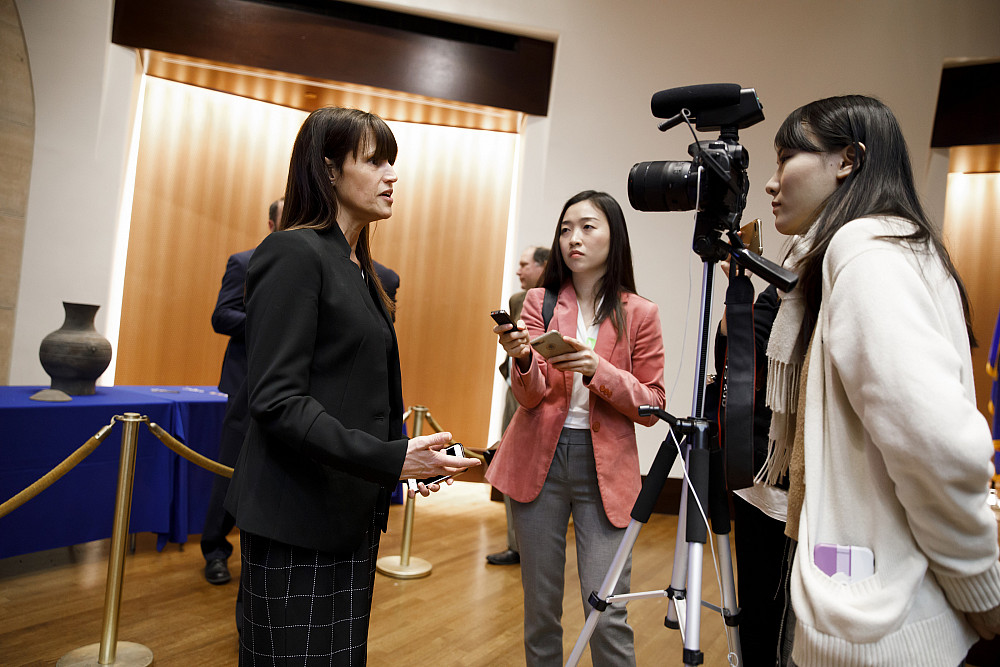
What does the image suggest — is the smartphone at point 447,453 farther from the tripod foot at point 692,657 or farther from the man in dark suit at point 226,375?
the man in dark suit at point 226,375

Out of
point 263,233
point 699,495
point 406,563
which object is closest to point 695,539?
point 699,495

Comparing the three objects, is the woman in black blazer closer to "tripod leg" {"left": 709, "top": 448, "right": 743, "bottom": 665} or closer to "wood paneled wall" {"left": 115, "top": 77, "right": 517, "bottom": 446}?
"tripod leg" {"left": 709, "top": 448, "right": 743, "bottom": 665}

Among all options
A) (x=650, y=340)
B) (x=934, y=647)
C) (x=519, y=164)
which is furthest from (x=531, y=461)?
(x=519, y=164)

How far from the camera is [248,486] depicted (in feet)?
4.01

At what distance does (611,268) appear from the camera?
2.05 meters

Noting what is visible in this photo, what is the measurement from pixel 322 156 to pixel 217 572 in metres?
2.46

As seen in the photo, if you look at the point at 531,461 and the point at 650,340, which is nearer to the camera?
the point at 531,461

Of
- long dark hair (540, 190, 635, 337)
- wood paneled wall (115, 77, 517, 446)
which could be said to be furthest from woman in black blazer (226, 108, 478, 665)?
wood paneled wall (115, 77, 517, 446)

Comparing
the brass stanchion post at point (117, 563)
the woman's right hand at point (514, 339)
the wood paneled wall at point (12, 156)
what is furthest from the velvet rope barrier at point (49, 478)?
the wood paneled wall at point (12, 156)

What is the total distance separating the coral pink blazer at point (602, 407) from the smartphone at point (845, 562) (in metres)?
0.83

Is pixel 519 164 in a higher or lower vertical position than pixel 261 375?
higher

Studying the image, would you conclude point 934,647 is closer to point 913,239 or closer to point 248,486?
point 913,239

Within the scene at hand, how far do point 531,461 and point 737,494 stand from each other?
0.59 m

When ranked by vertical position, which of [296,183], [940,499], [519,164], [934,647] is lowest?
[934,647]
